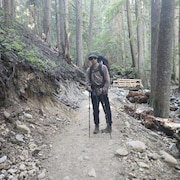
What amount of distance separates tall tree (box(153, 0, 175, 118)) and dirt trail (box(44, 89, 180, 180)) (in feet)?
6.91

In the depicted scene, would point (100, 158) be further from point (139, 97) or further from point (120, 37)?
point (120, 37)

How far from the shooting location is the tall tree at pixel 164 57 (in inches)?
310

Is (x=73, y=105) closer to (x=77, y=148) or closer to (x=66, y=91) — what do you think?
(x=66, y=91)

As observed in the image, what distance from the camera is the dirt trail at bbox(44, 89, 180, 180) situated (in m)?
4.30

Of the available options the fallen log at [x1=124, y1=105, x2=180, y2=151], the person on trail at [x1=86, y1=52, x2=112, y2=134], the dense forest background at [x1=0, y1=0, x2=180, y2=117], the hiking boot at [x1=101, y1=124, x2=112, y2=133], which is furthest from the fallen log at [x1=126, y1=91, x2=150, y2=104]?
the person on trail at [x1=86, y1=52, x2=112, y2=134]

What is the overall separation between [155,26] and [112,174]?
8.49 m

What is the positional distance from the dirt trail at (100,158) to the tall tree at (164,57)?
2105mm

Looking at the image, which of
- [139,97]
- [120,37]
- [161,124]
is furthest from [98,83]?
[120,37]

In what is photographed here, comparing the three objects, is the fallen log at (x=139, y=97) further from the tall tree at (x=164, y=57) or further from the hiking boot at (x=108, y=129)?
the hiking boot at (x=108, y=129)

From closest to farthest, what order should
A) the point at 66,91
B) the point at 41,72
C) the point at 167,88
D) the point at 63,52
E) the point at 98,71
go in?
1. the point at 98,71
2. the point at 41,72
3. the point at 167,88
4. the point at 66,91
5. the point at 63,52

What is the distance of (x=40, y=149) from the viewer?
5102 mm

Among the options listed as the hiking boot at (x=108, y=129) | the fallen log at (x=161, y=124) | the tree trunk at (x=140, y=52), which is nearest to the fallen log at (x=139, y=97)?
the fallen log at (x=161, y=124)

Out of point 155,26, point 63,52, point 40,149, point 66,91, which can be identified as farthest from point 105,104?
point 63,52

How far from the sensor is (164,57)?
26.6 feet
